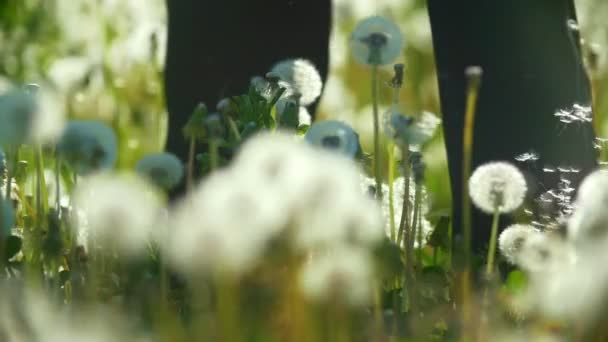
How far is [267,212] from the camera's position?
92 centimetres

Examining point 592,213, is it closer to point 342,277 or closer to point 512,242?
point 342,277

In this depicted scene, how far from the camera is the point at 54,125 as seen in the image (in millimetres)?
1358

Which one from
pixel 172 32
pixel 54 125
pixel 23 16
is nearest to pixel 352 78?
pixel 23 16

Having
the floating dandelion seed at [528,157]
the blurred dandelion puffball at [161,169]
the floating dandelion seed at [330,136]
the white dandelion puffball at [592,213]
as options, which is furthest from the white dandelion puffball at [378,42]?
the white dandelion puffball at [592,213]

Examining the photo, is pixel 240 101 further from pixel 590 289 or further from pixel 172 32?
pixel 590 289

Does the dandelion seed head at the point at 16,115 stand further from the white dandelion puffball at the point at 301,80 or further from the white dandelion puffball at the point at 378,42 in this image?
the white dandelion puffball at the point at 301,80

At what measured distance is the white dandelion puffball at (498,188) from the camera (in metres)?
1.50

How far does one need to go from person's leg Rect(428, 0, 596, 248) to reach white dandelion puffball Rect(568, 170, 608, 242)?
30.9 inches

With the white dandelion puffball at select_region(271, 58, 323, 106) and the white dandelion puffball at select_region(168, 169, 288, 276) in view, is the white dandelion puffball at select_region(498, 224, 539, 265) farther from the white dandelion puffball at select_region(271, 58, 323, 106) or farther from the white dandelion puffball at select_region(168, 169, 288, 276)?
the white dandelion puffball at select_region(168, 169, 288, 276)

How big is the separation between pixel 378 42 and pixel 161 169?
51 centimetres

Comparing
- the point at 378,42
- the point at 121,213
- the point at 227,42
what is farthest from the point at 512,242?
the point at 227,42

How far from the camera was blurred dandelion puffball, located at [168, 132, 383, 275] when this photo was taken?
0.91 m

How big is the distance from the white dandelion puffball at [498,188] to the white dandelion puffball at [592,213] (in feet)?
0.65

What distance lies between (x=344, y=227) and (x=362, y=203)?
0.12 ft
